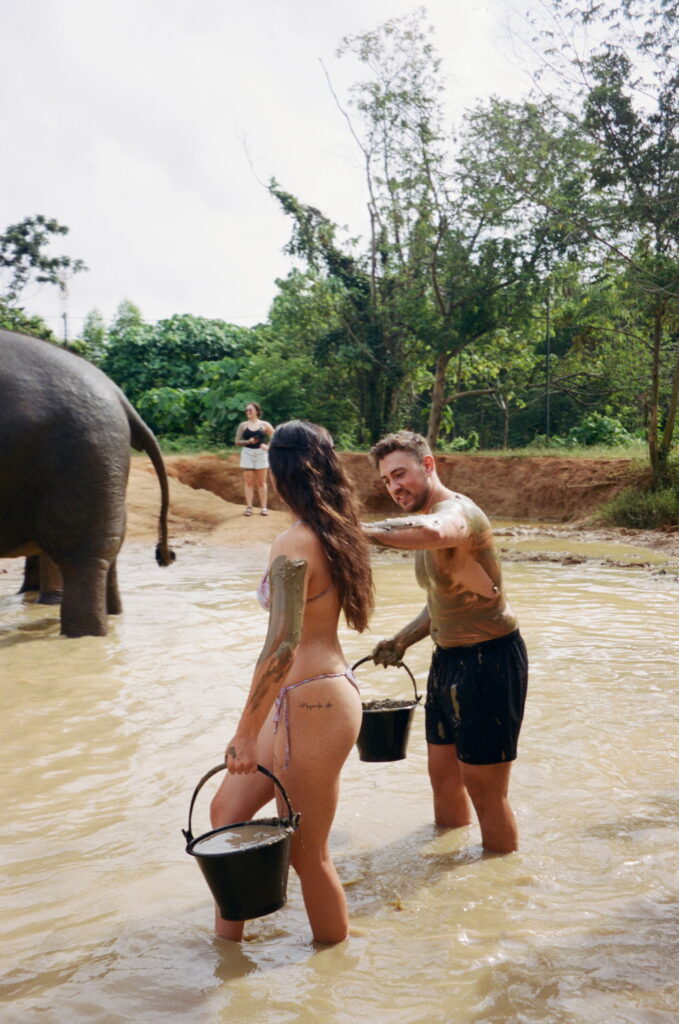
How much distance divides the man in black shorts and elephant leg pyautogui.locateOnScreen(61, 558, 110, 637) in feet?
12.8

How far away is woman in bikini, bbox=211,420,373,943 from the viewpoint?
2457 millimetres

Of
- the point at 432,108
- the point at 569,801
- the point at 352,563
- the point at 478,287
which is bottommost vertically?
the point at 569,801

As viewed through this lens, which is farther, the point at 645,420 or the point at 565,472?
the point at 645,420

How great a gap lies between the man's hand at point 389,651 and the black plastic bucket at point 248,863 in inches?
44.0

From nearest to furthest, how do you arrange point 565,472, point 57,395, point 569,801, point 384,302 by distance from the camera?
point 569,801, point 57,395, point 565,472, point 384,302

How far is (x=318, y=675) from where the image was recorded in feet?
8.30

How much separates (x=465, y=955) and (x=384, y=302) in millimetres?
19633

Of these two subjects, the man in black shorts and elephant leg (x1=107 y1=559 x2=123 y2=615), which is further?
elephant leg (x1=107 y1=559 x2=123 y2=615)

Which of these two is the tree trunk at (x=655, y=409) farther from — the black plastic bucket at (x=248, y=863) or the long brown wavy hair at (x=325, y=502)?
the black plastic bucket at (x=248, y=863)

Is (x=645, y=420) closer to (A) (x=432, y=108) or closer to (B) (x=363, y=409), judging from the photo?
(B) (x=363, y=409)

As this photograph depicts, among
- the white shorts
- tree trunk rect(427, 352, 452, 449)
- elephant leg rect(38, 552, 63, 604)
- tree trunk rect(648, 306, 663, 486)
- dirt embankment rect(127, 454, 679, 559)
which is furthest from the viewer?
tree trunk rect(427, 352, 452, 449)

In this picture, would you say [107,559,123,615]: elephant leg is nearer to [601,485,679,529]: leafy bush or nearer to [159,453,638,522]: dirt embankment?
[601,485,679,529]: leafy bush

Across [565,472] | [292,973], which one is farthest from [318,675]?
[565,472]

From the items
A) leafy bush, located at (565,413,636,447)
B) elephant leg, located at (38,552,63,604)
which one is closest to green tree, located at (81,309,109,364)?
leafy bush, located at (565,413,636,447)
